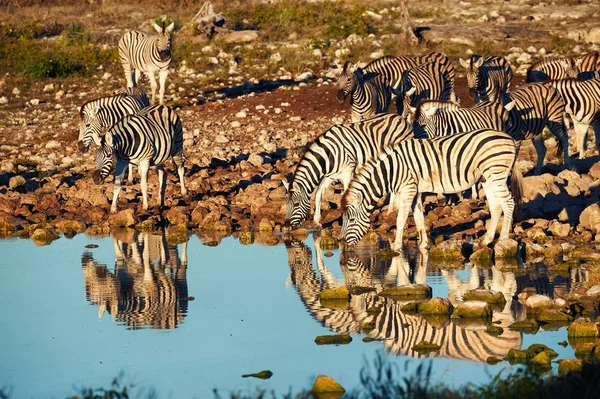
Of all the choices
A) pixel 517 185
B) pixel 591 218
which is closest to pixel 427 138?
pixel 517 185

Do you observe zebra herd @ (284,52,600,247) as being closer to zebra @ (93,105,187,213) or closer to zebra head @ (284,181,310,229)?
zebra head @ (284,181,310,229)

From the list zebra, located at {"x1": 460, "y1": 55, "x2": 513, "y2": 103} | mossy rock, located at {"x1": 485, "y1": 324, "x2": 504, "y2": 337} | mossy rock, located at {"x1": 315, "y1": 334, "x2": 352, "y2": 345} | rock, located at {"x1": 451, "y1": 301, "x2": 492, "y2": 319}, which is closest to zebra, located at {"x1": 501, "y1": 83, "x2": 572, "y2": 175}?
zebra, located at {"x1": 460, "y1": 55, "x2": 513, "y2": 103}

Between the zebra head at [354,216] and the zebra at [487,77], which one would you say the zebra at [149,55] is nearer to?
the zebra at [487,77]

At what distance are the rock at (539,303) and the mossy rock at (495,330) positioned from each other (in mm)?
712

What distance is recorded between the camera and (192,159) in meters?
18.0

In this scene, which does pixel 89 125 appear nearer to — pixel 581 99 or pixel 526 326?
pixel 581 99

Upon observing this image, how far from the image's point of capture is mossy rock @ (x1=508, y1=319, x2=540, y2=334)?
9.07 meters

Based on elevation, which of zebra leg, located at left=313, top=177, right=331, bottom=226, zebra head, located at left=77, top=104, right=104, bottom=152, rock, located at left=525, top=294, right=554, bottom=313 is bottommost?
rock, located at left=525, top=294, right=554, bottom=313

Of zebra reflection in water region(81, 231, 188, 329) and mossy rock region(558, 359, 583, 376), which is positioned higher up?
zebra reflection in water region(81, 231, 188, 329)

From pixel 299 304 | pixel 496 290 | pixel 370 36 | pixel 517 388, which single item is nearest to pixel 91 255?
pixel 299 304

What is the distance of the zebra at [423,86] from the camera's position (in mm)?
17312

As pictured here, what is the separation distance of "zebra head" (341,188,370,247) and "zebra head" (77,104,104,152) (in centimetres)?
546

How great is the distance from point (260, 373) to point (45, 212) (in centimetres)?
806

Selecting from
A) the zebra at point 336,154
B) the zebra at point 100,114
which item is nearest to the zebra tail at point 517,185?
the zebra at point 336,154
